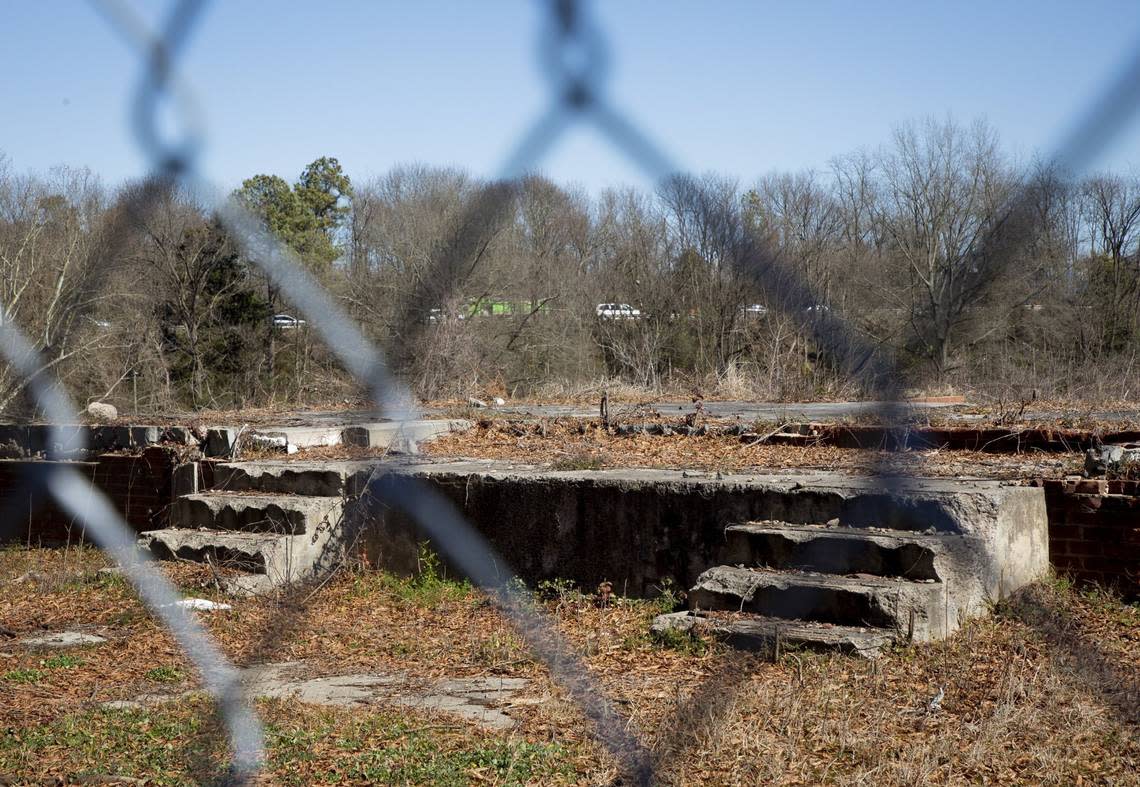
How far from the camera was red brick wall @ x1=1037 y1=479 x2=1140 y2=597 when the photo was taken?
16.6 feet

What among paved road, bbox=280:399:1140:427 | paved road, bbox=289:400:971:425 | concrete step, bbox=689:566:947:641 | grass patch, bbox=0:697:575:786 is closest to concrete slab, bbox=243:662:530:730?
grass patch, bbox=0:697:575:786

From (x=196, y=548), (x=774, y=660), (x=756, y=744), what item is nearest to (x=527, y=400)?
(x=196, y=548)

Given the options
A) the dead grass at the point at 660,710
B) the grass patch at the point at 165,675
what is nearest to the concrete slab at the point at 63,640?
the dead grass at the point at 660,710

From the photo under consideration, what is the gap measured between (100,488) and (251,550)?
2.75 metres

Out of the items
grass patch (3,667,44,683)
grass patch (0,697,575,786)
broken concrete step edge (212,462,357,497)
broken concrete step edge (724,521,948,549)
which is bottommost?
grass patch (3,667,44,683)

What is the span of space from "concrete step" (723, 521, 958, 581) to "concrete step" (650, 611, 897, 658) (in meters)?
0.40

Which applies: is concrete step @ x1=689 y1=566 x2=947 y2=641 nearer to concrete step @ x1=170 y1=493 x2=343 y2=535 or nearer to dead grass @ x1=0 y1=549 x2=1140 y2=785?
dead grass @ x1=0 y1=549 x2=1140 y2=785

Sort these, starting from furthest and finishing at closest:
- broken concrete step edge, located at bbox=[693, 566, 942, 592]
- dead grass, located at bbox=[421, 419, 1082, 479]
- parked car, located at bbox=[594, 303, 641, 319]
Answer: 1. dead grass, located at bbox=[421, 419, 1082, 479]
2. broken concrete step edge, located at bbox=[693, 566, 942, 592]
3. parked car, located at bbox=[594, 303, 641, 319]

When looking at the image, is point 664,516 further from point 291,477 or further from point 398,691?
point 291,477

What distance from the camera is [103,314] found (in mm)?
5277

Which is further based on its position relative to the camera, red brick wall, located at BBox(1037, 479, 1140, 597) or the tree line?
red brick wall, located at BBox(1037, 479, 1140, 597)

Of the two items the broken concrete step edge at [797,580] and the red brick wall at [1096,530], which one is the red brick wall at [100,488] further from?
the red brick wall at [1096,530]

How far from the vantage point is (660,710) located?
145 inches

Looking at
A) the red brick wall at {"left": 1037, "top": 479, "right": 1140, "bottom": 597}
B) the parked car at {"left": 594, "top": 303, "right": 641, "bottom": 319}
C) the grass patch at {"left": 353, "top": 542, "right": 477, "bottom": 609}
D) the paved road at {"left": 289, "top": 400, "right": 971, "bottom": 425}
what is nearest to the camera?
the parked car at {"left": 594, "top": 303, "right": 641, "bottom": 319}
